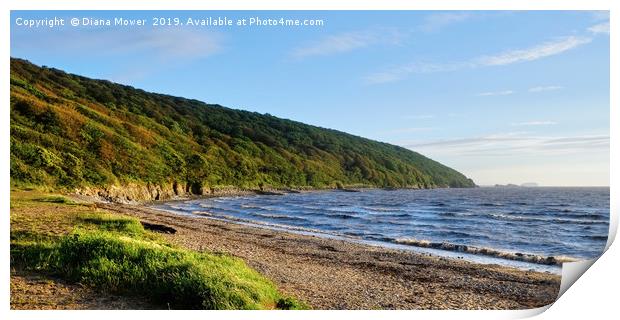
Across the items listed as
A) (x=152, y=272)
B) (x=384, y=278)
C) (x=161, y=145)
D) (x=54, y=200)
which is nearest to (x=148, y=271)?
(x=152, y=272)

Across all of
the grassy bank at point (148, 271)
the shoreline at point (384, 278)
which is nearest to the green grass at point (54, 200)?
the shoreline at point (384, 278)

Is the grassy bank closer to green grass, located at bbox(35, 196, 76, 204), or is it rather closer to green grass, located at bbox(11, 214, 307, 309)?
green grass, located at bbox(11, 214, 307, 309)

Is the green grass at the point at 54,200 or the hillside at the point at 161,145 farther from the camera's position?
the hillside at the point at 161,145

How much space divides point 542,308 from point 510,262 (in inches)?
446

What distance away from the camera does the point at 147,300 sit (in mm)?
11664

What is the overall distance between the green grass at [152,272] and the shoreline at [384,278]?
173 cm

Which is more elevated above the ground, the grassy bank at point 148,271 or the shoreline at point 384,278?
the grassy bank at point 148,271

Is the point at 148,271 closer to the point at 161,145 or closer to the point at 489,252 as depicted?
the point at 489,252

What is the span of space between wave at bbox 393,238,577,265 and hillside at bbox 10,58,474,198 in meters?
30.2

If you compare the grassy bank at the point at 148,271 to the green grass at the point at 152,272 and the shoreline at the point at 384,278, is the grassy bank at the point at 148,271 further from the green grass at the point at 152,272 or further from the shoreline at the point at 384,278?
the shoreline at the point at 384,278

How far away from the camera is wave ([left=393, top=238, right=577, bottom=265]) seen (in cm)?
2572

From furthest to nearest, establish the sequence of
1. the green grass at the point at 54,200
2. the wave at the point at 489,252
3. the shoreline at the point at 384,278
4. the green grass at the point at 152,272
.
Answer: the green grass at the point at 54,200 < the wave at the point at 489,252 < the shoreline at the point at 384,278 < the green grass at the point at 152,272

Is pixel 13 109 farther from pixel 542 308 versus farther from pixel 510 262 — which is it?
pixel 542 308

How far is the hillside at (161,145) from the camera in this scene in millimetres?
45844
